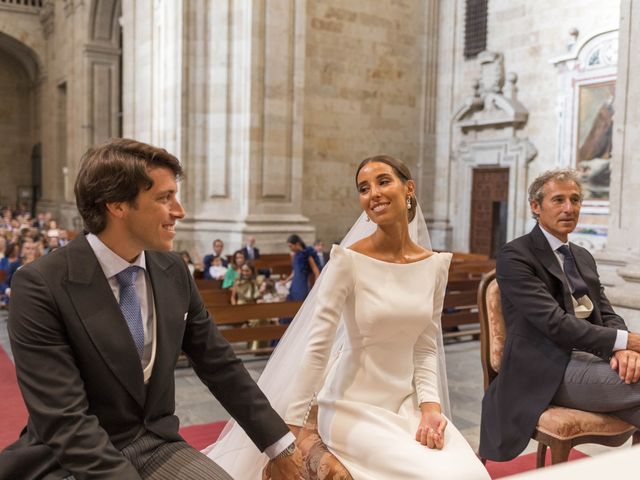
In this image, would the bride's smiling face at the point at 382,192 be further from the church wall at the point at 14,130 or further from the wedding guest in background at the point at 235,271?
the church wall at the point at 14,130

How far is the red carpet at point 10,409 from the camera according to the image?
4.46 metres

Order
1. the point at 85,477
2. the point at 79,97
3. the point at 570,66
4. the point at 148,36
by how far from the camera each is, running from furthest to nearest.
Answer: the point at 79,97 → the point at 148,36 → the point at 570,66 → the point at 85,477

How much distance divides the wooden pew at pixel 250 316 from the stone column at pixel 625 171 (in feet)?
10.1

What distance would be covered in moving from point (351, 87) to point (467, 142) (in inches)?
113

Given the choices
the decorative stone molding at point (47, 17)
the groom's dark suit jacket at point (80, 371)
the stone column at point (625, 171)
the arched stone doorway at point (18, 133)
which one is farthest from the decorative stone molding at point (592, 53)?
the arched stone doorway at point (18, 133)

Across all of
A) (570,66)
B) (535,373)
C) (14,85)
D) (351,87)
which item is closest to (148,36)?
(351,87)

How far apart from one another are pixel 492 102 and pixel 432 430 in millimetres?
11980

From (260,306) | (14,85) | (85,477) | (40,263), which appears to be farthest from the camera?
(14,85)

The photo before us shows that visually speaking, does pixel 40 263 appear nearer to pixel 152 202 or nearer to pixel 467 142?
pixel 152 202

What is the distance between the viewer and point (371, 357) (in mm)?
2426

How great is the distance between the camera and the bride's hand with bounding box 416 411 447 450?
221 centimetres

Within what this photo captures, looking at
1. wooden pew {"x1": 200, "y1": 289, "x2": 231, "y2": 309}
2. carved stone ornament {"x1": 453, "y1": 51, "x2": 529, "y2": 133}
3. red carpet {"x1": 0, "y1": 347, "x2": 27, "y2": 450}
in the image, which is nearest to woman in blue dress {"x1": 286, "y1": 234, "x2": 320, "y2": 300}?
wooden pew {"x1": 200, "y1": 289, "x2": 231, "y2": 309}

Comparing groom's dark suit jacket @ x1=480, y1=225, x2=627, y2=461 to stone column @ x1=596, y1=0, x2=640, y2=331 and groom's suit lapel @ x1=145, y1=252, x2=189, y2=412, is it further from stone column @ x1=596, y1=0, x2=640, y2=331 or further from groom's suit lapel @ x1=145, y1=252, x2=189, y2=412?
stone column @ x1=596, y1=0, x2=640, y2=331

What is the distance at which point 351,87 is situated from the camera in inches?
543
